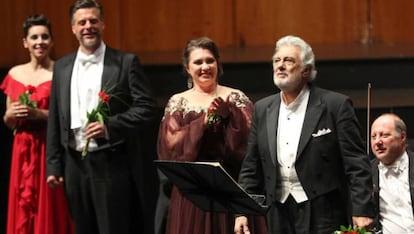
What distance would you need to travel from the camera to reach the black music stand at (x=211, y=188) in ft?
14.5

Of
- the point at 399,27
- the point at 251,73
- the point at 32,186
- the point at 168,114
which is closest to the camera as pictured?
the point at 168,114

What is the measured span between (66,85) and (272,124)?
132 cm

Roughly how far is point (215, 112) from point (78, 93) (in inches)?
33.8

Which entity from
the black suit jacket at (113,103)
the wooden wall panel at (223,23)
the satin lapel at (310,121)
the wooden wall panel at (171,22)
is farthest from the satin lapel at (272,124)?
the wooden wall panel at (171,22)

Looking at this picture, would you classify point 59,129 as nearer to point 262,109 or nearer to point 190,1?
point 262,109

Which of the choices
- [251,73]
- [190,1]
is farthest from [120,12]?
[251,73]

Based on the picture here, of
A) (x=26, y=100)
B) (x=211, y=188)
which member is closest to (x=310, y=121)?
(x=211, y=188)

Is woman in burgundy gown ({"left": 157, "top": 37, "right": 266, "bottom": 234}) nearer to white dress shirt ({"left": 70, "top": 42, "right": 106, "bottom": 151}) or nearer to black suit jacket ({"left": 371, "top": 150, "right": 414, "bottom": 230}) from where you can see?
white dress shirt ({"left": 70, "top": 42, "right": 106, "bottom": 151})

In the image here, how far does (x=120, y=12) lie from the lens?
7.48 m

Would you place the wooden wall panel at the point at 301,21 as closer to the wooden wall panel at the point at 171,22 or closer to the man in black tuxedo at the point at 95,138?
the wooden wall panel at the point at 171,22

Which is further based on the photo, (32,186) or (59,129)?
(32,186)

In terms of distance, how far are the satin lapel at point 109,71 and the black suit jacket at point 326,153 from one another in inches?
41.6

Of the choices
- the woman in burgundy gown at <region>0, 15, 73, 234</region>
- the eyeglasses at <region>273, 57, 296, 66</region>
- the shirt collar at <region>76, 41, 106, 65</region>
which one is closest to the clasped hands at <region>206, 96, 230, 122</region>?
the eyeglasses at <region>273, 57, 296, 66</region>

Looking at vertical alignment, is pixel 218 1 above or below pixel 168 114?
above
